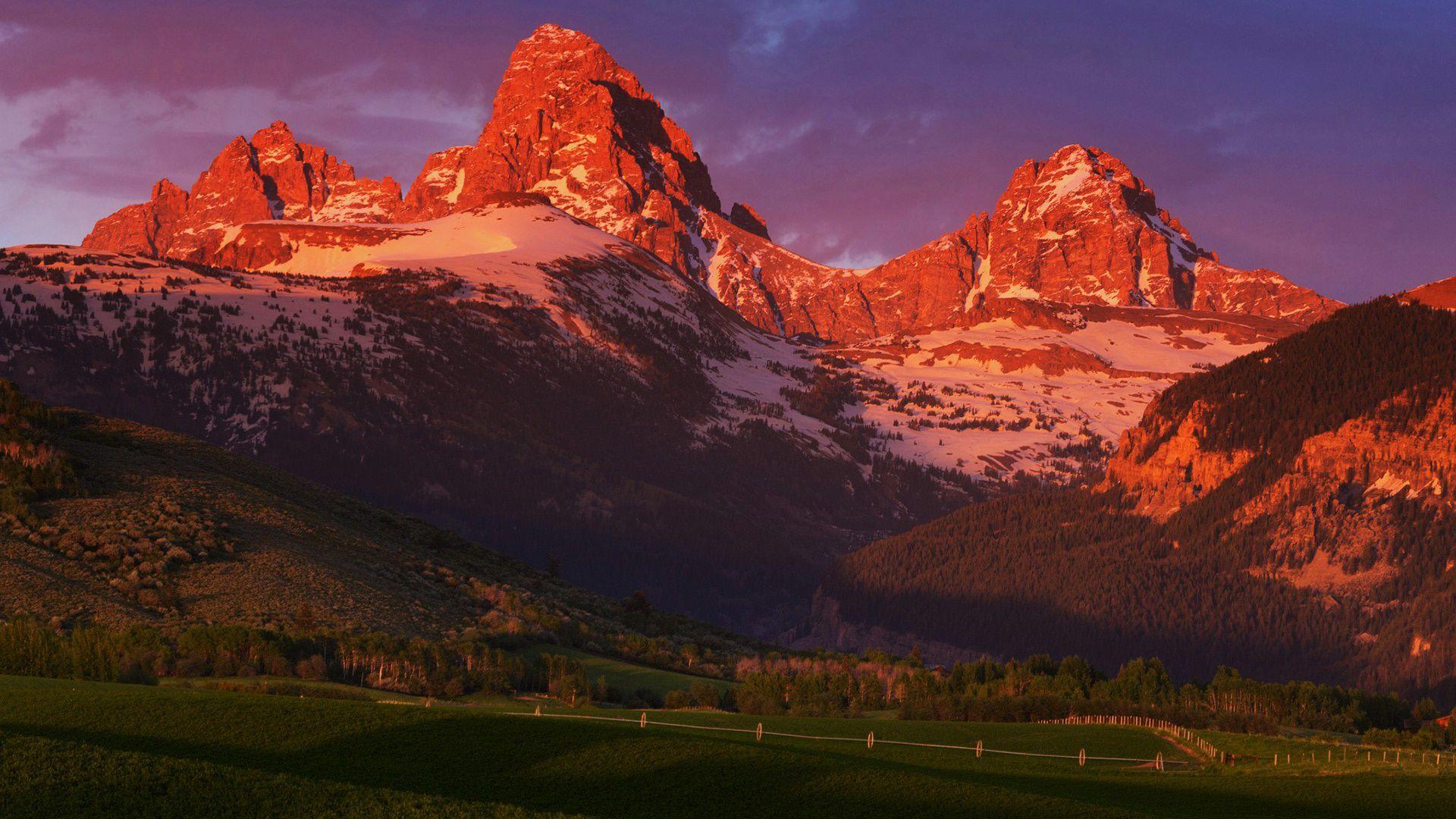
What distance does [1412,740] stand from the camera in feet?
338

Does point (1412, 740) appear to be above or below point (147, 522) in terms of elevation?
below

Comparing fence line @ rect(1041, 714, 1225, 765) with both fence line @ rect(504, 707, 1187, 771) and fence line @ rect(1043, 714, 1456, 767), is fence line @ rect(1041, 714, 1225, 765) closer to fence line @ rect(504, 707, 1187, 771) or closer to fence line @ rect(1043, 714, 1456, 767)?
fence line @ rect(1043, 714, 1456, 767)

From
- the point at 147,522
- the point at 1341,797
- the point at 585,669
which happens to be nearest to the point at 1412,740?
the point at 1341,797

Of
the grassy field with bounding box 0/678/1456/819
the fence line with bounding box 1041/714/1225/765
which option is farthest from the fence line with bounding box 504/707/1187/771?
the grassy field with bounding box 0/678/1456/819

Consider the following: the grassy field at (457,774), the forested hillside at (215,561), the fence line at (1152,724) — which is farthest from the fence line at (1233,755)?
the forested hillside at (215,561)

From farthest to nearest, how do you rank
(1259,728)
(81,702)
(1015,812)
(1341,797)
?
(1259,728) → (1341,797) → (81,702) → (1015,812)

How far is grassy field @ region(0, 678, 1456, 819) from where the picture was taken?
47.2m

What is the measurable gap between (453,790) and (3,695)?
725 inches

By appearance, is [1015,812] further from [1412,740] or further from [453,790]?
[1412,740]

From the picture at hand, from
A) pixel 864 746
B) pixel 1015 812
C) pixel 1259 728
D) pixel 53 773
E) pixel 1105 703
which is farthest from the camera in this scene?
pixel 1105 703

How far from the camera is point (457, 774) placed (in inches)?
2019

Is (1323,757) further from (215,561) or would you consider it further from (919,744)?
(215,561)

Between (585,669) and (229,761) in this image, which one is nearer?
(229,761)

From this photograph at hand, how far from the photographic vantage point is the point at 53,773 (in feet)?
156
